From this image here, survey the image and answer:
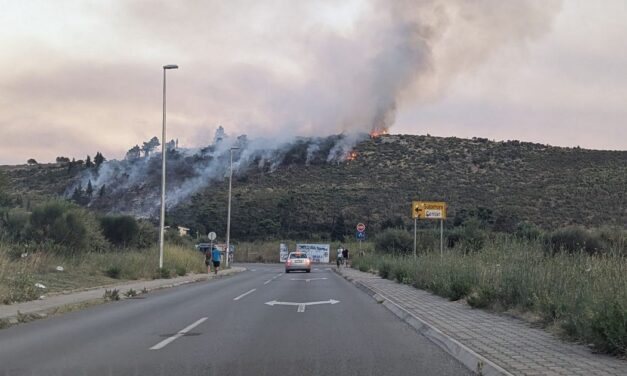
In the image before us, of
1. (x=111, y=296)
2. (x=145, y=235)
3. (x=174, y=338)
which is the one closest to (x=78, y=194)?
(x=145, y=235)

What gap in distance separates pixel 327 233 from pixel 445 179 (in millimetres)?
14753

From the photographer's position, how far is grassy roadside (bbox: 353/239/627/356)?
30.1 feet

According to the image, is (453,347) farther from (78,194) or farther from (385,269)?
(78,194)

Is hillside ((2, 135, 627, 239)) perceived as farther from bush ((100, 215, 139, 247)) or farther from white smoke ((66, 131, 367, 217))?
bush ((100, 215, 139, 247))

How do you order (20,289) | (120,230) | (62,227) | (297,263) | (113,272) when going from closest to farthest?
(20,289), (113,272), (62,227), (120,230), (297,263)

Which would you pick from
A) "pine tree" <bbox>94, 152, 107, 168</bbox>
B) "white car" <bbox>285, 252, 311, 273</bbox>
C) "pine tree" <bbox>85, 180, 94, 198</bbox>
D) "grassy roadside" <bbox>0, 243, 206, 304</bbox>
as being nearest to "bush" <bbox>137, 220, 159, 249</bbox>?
"grassy roadside" <bbox>0, 243, 206, 304</bbox>

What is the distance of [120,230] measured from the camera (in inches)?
1642

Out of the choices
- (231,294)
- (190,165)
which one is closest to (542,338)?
(231,294)

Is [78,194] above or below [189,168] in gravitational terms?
A: below

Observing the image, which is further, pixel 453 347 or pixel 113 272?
pixel 113 272

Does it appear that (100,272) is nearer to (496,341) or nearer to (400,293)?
(400,293)

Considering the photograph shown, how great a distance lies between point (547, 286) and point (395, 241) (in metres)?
35.5

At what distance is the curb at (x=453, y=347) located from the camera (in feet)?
26.8

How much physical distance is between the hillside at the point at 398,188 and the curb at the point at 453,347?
42.2 metres
